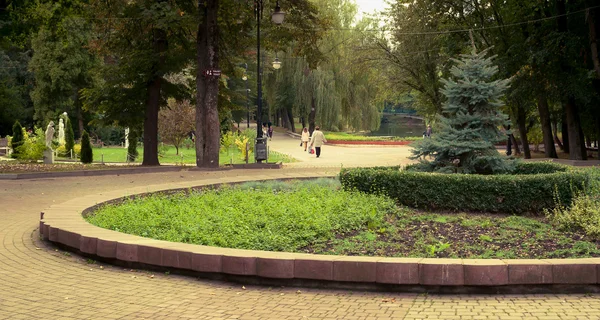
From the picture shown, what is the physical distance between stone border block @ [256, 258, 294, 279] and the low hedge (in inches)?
200

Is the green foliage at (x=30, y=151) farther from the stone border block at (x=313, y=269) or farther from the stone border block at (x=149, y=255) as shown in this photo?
the stone border block at (x=313, y=269)

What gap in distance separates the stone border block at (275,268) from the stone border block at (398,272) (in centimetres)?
95

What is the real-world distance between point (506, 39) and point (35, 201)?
25956mm

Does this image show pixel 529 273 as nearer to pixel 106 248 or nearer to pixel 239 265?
pixel 239 265

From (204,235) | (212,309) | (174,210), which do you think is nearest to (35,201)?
(174,210)

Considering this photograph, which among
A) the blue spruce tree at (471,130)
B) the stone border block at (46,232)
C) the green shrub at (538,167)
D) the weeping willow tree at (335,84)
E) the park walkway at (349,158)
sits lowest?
the park walkway at (349,158)

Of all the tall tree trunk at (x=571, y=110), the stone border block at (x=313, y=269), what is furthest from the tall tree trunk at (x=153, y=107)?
the stone border block at (x=313, y=269)

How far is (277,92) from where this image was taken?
62219 millimetres

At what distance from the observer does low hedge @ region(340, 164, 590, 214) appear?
37.2 feet

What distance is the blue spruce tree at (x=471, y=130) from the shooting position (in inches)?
522

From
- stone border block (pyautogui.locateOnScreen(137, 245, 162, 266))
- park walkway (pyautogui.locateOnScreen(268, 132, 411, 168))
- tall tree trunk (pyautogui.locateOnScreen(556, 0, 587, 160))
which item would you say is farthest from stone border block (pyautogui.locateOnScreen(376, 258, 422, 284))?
tall tree trunk (pyautogui.locateOnScreen(556, 0, 587, 160))

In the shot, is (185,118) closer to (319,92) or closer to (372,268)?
(319,92)

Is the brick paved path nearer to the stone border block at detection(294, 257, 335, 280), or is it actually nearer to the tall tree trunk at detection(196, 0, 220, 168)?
the stone border block at detection(294, 257, 335, 280)

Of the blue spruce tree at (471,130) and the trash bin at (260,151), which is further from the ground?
the blue spruce tree at (471,130)
